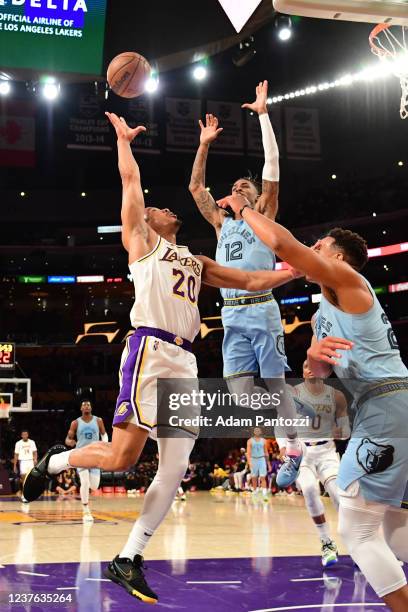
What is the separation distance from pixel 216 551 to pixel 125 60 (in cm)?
600

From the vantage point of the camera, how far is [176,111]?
63.8 ft

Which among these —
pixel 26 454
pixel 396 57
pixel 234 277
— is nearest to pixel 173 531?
pixel 234 277

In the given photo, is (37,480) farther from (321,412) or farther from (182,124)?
(182,124)

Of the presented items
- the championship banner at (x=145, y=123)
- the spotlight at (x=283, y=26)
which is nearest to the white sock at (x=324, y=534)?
the spotlight at (x=283, y=26)

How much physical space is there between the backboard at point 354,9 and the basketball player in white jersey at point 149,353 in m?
1.45

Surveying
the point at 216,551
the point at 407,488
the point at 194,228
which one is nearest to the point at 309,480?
the point at 216,551

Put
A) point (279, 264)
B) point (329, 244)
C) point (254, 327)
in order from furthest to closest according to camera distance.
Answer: point (279, 264) < point (254, 327) < point (329, 244)

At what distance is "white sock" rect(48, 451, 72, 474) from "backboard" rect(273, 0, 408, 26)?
3.44 metres

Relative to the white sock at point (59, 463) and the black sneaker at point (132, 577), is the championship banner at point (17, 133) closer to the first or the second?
the white sock at point (59, 463)

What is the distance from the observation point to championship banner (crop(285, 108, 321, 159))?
67.0 ft

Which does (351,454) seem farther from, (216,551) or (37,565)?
(216,551)

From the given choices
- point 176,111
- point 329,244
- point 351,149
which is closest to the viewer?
point 329,244

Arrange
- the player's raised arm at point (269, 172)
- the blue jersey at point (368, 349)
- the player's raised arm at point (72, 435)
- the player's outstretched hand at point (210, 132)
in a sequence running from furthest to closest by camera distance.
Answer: the player's raised arm at point (72, 435)
the player's outstretched hand at point (210, 132)
the player's raised arm at point (269, 172)
the blue jersey at point (368, 349)

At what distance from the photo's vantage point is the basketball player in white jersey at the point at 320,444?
821cm
